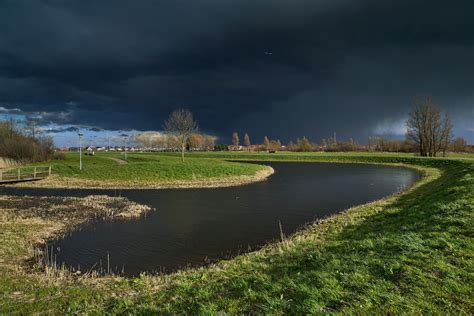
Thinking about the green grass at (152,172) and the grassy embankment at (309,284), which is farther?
the green grass at (152,172)

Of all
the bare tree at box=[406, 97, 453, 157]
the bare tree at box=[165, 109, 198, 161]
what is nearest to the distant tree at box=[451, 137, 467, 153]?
the bare tree at box=[406, 97, 453, 157]

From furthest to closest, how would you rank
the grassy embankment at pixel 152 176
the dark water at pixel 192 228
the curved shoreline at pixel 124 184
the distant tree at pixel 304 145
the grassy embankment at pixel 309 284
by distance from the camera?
the distant tree at pixel 304 145 → the grassy embankment at pixel 152 176 → the curved shoreline at pixel 124 184 → the dark water at pixel 192 228 → the grassy embankment at pixel 309 284

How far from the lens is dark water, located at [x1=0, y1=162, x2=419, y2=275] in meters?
16.1

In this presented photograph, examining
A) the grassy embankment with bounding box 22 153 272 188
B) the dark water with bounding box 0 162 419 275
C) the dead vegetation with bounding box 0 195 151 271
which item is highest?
the grassy embankment with bounding box 22 153 272 188

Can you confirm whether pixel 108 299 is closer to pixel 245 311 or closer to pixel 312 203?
pixel 245 311

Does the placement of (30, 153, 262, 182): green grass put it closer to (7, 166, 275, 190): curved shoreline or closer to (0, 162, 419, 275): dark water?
(7, 166, 275, 190): curved shoreline

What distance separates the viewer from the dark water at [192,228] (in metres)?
16.1

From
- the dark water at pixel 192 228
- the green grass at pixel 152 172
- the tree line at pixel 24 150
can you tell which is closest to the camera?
the dark water at pixel 192 228

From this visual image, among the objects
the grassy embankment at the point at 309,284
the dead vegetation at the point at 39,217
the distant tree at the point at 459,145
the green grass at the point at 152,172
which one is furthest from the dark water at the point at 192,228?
the distant tree at the point at 459,145

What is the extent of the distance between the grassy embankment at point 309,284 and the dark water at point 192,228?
3307 millimetres

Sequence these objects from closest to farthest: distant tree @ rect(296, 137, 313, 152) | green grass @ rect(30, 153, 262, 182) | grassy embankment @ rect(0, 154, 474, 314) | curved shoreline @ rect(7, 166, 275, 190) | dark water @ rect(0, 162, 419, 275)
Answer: grassy embankment @ rect(0, 154, 474, 314) → dark water @ rect(0, 162, 419, 275) → curved shoreline @ rect(7, 166, 275, 190) → green grass @ rect(30, 153, 262, 182) → distant tree @ rect(296, 137, 313, 152)

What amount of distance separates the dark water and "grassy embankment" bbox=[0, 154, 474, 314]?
3.31m

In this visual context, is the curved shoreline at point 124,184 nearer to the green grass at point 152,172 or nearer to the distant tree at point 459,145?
the green grass at point 152,172

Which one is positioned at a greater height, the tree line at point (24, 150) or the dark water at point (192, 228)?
the tree line at point (24, 150)
